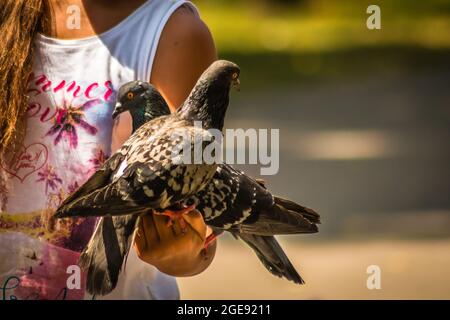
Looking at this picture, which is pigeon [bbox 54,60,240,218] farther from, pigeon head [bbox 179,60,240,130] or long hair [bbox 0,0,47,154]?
long hair [bbox 0,0,47,154]

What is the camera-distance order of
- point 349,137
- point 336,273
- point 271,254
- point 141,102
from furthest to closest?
point 349,137 < point 336,273 < point 271,254 < point 141,102

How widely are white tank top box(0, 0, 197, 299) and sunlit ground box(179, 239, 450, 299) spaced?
3.68 meters

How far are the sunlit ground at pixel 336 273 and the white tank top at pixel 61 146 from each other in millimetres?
3679

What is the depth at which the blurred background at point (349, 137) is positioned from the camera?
25.4 ft

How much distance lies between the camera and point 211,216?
8.38 ft

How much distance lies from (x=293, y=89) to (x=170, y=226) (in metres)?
14.1

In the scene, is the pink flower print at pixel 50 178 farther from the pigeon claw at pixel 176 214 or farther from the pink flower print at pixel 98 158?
the pigeon claw at pixel 176 214

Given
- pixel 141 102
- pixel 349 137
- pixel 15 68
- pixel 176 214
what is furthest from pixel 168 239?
pixel 349 137

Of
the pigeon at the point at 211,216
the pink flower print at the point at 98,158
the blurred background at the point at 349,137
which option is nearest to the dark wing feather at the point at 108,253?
the pigeon at the point at 211,216

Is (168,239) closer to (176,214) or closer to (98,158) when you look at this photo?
(176,214)

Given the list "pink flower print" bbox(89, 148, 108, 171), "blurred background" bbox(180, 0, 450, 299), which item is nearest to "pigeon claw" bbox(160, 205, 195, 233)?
"pink flower print" bbox(89, 148, 108, 171)

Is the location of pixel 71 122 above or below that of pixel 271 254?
above

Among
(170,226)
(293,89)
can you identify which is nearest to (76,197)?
(170,226)

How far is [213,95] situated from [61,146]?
27.7 inches
